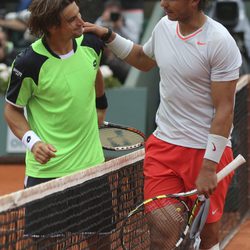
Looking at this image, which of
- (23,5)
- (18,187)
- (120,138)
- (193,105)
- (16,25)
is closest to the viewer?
(193,105)

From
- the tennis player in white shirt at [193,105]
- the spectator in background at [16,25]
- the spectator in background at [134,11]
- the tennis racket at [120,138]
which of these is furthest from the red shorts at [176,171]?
the spectator in background at [16,25]

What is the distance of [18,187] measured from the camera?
33.1 feet

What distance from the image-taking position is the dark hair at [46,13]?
552 centimetres

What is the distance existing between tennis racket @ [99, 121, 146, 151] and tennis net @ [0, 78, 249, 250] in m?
0.24

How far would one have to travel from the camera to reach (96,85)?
6.08 meters

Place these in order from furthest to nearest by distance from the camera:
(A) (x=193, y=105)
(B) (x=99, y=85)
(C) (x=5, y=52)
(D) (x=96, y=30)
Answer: (C) (x=5, y=52), (B) (x=99, y=85), (D) (x=96, y=30), (A) (x=193, y=105)

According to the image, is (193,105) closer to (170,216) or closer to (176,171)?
(176,171)

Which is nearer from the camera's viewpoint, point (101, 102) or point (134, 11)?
point (101, 102)

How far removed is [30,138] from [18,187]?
4740 mm

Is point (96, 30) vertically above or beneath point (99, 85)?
above

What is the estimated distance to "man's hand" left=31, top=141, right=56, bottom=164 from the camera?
528 cm

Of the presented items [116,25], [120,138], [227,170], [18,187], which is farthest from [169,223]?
[116,25]

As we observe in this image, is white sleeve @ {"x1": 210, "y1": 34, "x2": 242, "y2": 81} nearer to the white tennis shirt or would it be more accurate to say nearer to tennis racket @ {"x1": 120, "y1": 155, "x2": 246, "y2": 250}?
the white tennis shirt

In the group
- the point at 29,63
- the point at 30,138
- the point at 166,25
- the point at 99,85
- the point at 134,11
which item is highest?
the point at 166,25
